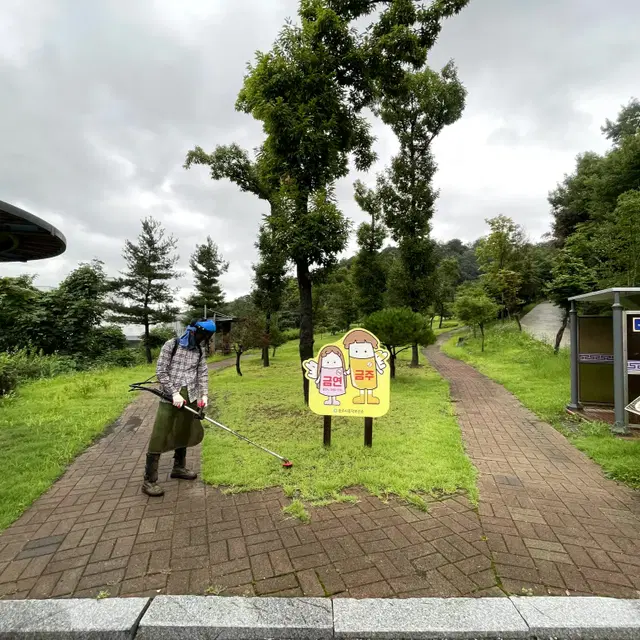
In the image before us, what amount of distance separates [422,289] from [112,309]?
15766 millimetres

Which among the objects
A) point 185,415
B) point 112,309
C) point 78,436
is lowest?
point 78,436

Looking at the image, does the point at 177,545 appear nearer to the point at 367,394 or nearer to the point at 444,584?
the point at 444,584

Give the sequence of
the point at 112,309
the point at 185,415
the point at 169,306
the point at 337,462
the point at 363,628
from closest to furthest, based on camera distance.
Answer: the point at 363,628 → the point at 185,415 → the point at 337,462 → the point at 112,309 → the point at 169,306

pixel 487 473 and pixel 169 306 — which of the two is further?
pixel 169 306

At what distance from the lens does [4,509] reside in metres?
3.04

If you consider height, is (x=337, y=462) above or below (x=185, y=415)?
below

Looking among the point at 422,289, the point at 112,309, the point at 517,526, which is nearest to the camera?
the point at 517,526

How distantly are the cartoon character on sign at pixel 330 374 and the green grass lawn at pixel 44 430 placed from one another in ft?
9.64

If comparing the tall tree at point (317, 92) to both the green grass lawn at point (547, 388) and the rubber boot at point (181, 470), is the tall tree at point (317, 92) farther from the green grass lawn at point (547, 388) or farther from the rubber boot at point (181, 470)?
the green grass lawn at point (547, 388)

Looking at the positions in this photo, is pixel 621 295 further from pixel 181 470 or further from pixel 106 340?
pixel 106 340

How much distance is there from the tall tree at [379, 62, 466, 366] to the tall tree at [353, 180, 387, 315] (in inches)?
94.2

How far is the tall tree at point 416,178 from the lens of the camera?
1292cm

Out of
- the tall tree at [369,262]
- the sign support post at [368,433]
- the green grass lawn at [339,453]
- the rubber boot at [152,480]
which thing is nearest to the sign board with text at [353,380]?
the sign support post at [368,433]

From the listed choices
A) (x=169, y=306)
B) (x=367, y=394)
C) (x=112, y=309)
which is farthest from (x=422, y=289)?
(x=112, y=309)
